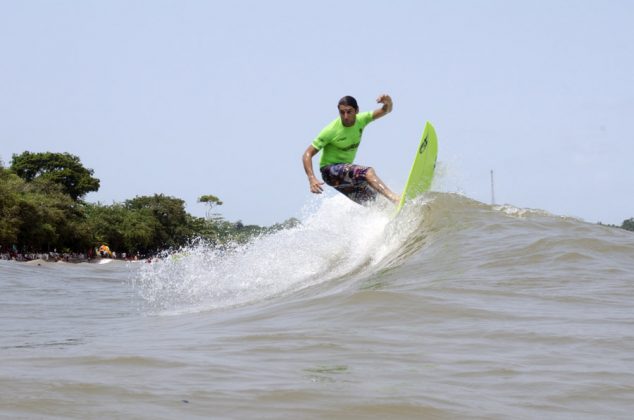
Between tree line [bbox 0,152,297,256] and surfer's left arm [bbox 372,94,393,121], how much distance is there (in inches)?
1243

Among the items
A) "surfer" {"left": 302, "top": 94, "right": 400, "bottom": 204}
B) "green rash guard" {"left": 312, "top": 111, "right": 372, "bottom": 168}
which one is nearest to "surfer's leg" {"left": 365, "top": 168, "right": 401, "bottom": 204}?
"surfer" {"left": 302, "top": 94, "right": 400, "bottom": 204}

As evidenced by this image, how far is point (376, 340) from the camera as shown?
383 centimetres

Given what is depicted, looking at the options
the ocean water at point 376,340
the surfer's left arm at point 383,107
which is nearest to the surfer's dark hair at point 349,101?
the surfer's left arm at point 383,107

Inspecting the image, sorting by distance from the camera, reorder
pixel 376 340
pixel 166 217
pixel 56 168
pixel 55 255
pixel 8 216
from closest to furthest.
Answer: pixel 376 340, pixel 8 216, pixel 55 255, pixel 56 168, pixel 166 217

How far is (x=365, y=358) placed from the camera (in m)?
3.43

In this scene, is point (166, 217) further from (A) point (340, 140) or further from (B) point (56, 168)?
(A) point (340, 140)

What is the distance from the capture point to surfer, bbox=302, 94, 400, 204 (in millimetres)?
9023

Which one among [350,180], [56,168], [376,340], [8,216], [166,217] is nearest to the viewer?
[376,340]

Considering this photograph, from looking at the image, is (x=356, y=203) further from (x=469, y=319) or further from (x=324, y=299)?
(x=469, y=319)

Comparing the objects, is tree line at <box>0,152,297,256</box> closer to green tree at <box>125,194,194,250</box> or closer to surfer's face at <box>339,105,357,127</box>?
green tree at <box>125,194,194,250</box>

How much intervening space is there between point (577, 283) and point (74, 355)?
351cm

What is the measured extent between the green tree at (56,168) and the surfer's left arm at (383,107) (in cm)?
6207

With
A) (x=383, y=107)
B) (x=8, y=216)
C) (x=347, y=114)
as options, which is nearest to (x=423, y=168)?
(x=383, y=107)

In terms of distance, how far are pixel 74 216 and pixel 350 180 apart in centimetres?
4986
